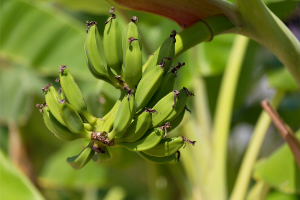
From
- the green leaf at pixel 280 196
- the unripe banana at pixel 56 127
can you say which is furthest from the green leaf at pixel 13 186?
the green leaf at pixel 280 196

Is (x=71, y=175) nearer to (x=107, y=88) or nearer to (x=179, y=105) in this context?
(x=107, y=88)

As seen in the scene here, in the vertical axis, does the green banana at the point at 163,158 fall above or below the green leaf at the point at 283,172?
below

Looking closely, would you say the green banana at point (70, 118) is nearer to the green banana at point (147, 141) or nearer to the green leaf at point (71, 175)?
the green banana at point (147, 141)

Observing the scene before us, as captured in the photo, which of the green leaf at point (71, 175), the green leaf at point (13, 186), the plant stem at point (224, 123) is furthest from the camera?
the green leaf at point (71, 175)

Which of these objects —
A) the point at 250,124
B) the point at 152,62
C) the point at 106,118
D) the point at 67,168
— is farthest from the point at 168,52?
the point at 250,124

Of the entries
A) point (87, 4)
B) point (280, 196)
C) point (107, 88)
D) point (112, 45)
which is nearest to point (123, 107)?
point (112, 45)

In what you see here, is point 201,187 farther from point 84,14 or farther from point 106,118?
point 84,14
